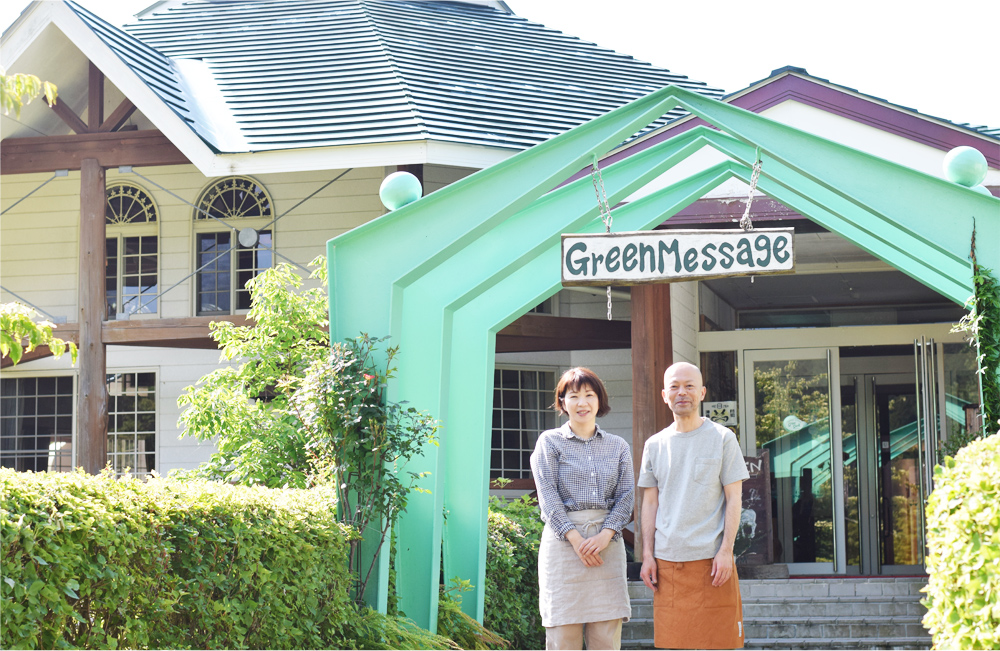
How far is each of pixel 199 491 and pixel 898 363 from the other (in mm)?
10441

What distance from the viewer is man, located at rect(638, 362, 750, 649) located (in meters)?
5.04

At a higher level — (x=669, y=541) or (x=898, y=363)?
(x=898, y=363)

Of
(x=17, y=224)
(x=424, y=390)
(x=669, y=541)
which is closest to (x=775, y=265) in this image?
(x=669, y=541)

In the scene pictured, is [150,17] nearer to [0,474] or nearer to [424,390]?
[424,390]

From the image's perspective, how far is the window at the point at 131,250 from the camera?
543 inches

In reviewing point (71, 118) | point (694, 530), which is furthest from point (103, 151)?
point (694, 530)

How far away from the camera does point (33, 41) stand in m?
11.9

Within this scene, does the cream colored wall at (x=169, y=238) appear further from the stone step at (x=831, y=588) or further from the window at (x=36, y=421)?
the stone step at (x=831, y=588)

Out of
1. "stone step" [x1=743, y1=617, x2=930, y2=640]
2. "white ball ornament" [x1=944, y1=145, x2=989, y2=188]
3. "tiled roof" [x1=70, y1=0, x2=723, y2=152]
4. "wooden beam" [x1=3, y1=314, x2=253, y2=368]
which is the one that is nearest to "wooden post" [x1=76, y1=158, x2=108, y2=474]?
"wooden beam" [x1=3, y1=314, x2=253, y2=368]

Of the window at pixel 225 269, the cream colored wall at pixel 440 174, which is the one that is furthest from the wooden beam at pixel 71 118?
the cream colored wall at pixel 440 174

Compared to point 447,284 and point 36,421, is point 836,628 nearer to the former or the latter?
point 447,284

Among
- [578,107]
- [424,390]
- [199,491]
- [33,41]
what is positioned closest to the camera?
[199,491]

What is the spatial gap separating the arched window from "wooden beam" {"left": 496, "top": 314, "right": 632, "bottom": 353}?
3.36 m

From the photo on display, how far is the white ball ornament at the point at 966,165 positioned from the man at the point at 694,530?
7.62ft
